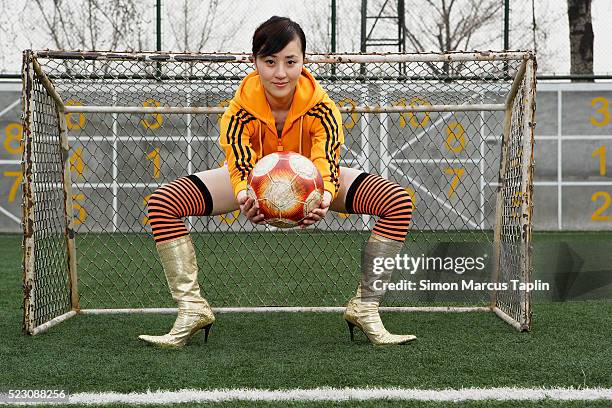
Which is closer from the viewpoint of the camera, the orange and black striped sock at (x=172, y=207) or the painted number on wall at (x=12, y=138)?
the orange and black striped sock at (x=172, y=207)

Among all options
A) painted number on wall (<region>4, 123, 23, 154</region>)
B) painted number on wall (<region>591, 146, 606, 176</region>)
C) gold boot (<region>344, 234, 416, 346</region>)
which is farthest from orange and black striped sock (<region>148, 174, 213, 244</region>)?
painted number on wall (<region>591, 146, 606, 176</region>)

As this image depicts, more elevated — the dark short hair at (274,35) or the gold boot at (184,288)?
the dark short hair at (274,35)

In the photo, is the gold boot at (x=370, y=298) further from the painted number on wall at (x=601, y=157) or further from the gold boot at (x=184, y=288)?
the painted number on wall at (x=601, y=157)

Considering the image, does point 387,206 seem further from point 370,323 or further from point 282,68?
point 282,68

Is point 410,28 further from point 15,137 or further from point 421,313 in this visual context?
point 421,313

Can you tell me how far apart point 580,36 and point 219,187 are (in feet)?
40.1

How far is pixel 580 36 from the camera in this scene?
46.5ft

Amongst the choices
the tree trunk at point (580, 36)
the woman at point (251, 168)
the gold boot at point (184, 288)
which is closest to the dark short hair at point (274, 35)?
the woman at point (251, 168)

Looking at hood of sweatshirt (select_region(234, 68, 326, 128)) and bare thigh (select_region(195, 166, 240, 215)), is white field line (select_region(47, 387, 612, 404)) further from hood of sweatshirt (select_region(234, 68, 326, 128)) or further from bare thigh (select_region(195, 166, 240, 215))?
hood of sweatshirt (select_region(234, 68, 326, 128))

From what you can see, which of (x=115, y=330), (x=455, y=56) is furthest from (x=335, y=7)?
(x=115, y=330)

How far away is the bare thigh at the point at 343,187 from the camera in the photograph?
12.2 feet

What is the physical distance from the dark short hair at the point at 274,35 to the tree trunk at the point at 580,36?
464 inches

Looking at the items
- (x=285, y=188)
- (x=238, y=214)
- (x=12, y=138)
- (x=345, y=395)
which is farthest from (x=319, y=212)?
(x=12, y=138)

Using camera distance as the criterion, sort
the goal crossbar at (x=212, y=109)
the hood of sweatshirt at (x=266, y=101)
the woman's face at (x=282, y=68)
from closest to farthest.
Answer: the woman's face at (x=282, y=68), the hood of sweatshirt at (x=266, y=101), the goal crossbar at (x=212, y=109)
